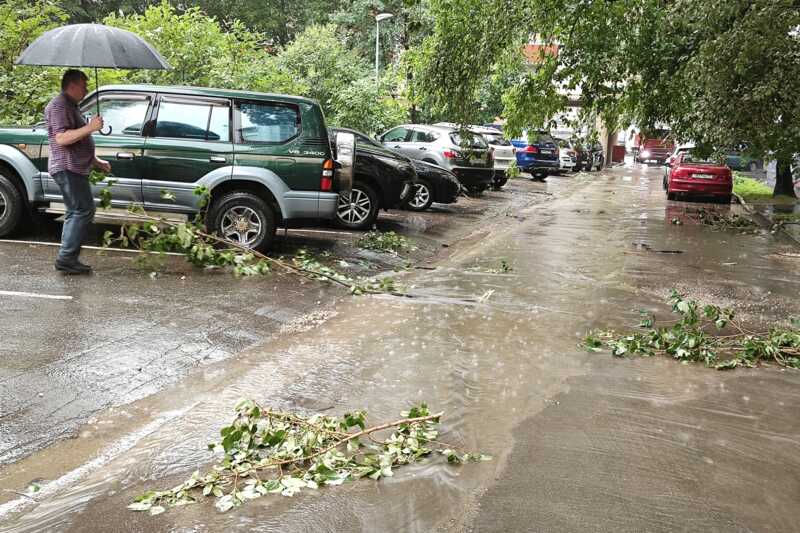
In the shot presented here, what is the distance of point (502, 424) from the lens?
5.00 m

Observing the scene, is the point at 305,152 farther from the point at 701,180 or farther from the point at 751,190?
the point at 751,190

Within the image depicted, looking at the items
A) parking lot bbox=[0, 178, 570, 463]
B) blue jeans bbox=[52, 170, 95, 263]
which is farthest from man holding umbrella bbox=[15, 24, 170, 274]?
parking lot bbox=[0, 178, 570, 463]

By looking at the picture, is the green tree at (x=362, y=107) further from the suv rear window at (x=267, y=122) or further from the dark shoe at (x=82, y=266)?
the dark shoe at (x=82, y=266)

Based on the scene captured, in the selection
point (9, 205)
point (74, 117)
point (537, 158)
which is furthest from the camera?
point (537, 158)

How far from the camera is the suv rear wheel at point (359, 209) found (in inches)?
518

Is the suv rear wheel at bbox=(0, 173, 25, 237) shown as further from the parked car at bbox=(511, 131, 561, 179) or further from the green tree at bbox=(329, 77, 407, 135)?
the parked car at bbox=(511, 131, 561, 179)

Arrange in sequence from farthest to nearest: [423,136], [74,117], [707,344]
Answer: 1. [423,136]
2. [74,117]
3. [707,344]

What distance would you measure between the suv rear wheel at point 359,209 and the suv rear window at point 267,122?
306 centimetres

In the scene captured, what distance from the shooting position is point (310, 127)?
1018 cm

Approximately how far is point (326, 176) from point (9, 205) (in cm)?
397

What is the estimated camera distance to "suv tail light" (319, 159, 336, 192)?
33.0 feet

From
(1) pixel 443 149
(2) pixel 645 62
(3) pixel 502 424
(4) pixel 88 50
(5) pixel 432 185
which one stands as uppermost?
(2) pixel 645 62

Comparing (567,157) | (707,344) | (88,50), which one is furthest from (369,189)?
(567,157)

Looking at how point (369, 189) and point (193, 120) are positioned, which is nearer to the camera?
point (193, 120)
